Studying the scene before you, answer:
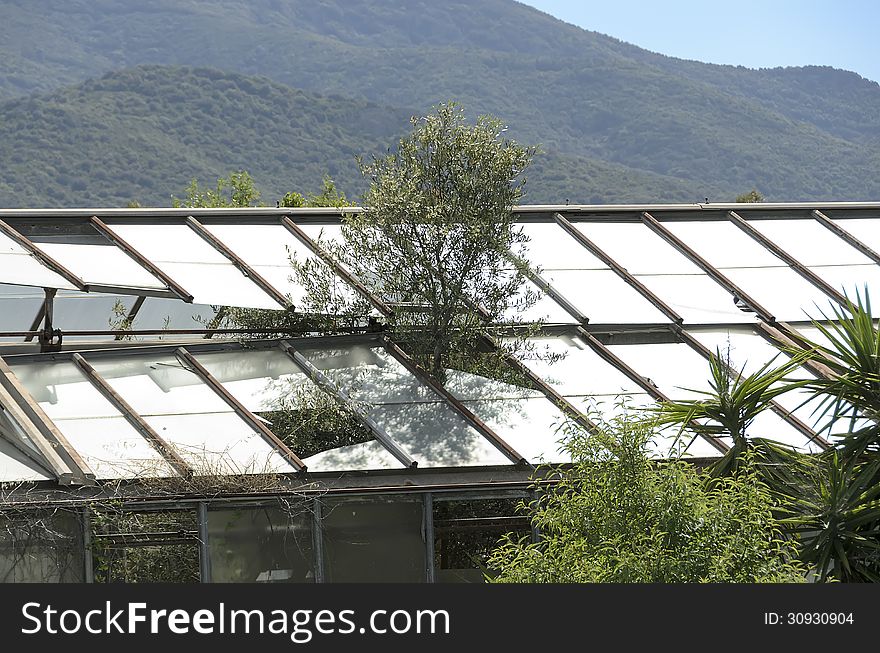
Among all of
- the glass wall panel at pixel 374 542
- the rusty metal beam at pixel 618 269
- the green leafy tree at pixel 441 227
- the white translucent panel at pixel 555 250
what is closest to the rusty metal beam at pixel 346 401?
the glass wall panel at pixel 374 542

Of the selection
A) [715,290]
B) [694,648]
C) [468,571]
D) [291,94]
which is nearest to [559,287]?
[715,290]

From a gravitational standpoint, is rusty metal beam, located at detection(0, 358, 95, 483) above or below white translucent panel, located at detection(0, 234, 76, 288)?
below

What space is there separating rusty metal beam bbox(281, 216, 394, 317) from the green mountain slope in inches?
2699

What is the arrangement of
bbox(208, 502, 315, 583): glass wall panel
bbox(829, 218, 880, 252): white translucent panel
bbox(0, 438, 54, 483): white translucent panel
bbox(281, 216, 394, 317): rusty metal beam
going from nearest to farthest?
bbox(0, 438, 54, 483): white translucent panel, bbox(208, 502, 315, 583): glass wall panel, bbox(281, 216, 394, 317): rusty metal beam, bbox(829, 218, 880, 252): white translucent panel

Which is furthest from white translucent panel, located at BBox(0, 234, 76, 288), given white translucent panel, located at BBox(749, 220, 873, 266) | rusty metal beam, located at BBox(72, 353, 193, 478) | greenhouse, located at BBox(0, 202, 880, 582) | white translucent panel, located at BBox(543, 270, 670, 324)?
white translucent panel, located at BBox(749, 220, 873, 266)

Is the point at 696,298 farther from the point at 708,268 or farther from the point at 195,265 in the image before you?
the point at 195,265

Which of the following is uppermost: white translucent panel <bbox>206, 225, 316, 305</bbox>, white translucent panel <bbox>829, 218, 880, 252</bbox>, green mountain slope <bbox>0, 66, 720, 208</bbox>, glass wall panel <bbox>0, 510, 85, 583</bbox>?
green mountain slope <bbox>0, 66, 720, 208</bbox>

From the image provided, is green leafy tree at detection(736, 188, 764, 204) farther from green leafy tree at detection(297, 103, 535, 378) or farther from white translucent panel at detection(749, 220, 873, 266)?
green leafy tree at detection(297, 103, 535, 378)

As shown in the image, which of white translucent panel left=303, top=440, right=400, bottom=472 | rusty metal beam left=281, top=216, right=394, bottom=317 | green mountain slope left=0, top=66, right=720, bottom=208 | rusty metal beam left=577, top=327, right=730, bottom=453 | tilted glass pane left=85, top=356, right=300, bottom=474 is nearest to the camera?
tilted glass pane left=85, top=356, right=300, bottom=474

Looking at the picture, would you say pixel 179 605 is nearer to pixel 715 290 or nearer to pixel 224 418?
pixel 224 418

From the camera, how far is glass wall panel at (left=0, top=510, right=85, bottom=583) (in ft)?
38.3

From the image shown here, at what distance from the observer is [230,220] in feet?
53.8

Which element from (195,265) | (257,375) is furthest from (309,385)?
(195,265)

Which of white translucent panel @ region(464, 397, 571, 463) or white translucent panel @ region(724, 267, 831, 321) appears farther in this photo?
white translucent panel @ region(724, 267, 831, 321)
